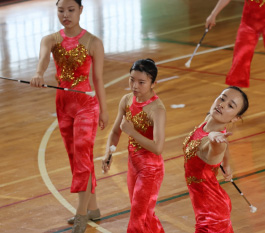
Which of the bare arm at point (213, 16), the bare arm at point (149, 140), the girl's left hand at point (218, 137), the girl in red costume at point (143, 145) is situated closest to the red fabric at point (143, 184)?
the girl in red costume at point (143, 145)

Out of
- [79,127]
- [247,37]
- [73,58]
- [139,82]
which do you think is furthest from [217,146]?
[247,37]

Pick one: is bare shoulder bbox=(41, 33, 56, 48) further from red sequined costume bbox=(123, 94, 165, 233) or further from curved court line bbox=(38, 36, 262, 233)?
curved court line bbox=(38, 36, 262, 233)

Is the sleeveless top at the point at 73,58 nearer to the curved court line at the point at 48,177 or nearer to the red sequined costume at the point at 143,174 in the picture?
the red sequined costume at the point at 143,174

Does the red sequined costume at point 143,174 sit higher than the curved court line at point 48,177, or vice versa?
the red sequined costume at point 143,174

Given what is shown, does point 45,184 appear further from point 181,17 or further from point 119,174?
point 181,17

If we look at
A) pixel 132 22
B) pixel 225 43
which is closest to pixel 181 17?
pixel 132 22

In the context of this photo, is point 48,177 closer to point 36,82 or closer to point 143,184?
point 36,82

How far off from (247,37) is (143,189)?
3.32 meters

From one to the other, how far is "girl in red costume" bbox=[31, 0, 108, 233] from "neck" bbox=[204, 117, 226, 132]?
1082mm

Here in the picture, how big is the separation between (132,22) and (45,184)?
7.54 meters

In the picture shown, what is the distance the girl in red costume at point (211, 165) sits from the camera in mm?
4023

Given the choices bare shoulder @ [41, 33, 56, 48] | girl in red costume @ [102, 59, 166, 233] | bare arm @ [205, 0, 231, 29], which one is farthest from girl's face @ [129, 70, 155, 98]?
bare arm @ [205, 0, 231, 29]

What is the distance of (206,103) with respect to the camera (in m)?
7.96

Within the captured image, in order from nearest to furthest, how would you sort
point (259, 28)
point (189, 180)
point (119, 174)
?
point (189, 180), point (119, 174), point (259, 28)
